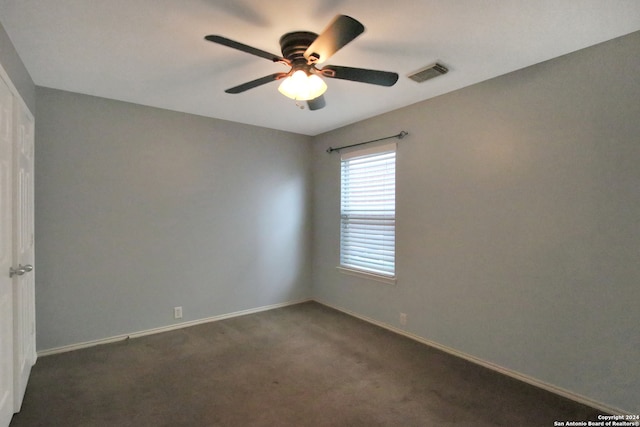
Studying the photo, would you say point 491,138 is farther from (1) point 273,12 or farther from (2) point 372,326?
(2) point 372,326

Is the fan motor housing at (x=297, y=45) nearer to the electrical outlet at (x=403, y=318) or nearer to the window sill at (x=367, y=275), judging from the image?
the window sill at (x=367, y=275)

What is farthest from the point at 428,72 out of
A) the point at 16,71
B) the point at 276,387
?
the point at 16,71

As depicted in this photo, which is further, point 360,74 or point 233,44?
point 360,74

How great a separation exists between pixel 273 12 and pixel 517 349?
3.00 metres

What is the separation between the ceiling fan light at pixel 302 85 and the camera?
1.93 meters

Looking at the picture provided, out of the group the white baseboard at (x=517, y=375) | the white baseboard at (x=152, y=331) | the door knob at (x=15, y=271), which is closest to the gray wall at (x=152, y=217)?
the white baseboard at (x=152, y=331)

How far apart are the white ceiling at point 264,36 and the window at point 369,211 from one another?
97 cm

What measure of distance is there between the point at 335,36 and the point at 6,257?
2.28 meters

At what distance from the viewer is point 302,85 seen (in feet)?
6.38

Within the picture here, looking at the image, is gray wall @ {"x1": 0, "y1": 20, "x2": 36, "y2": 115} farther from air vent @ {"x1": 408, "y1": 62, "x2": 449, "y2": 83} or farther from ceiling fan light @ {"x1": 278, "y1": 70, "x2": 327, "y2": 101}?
air vent @ {"x1": 408, "y1": 62, "x2": 449, "y2": 83}

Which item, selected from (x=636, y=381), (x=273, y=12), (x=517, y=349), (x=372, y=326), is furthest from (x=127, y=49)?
(x=636, y=381)

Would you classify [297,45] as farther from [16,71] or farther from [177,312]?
[177,312]

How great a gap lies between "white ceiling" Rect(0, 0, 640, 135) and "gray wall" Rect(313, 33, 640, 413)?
31cm

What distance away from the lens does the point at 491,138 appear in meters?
2.69
